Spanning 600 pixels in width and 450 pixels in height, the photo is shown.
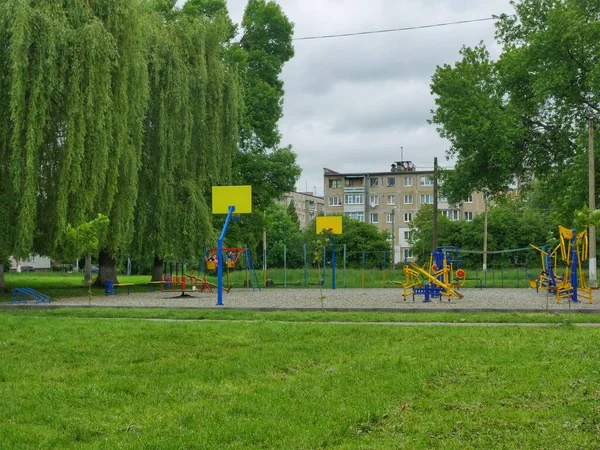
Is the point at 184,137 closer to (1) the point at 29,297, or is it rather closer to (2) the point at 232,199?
(2) the point at 232,199

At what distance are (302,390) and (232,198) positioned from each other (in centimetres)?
1962

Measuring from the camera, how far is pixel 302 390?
7230 mm

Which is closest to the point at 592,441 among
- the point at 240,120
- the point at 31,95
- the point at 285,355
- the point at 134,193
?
the point at 285,355

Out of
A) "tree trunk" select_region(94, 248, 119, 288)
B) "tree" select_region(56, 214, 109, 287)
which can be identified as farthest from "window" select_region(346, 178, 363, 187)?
"tree" select_region(56, 214, 109, 287)

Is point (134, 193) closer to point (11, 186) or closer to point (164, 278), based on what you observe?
point (11, 186)

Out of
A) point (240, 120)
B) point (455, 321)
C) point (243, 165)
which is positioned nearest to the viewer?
point (455, 321)

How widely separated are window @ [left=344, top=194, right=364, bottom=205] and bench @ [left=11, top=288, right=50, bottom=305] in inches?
3162

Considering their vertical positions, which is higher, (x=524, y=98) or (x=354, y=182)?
(x=354, y=182)

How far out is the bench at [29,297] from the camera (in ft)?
77.1

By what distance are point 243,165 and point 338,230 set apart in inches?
262

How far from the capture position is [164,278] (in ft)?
124

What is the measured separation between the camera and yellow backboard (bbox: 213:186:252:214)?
26.2m

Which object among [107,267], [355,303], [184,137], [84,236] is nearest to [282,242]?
[107,267]

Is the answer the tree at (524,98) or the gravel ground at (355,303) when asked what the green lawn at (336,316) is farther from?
the tree at (524,98)
